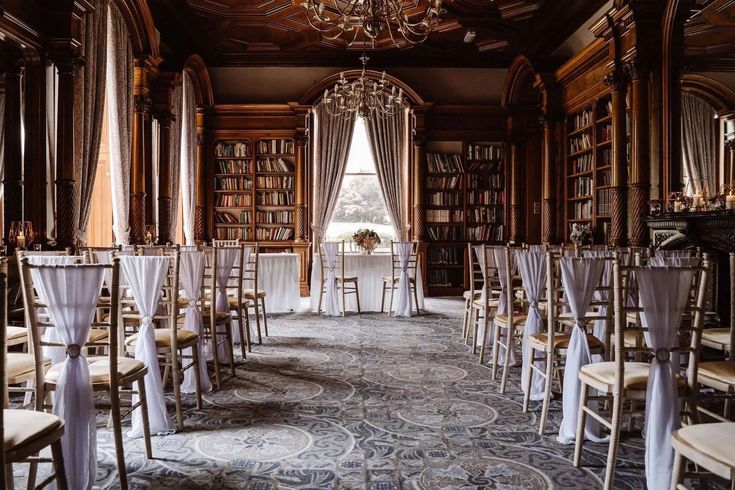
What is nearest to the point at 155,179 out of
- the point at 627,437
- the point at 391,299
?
the point at 391,299

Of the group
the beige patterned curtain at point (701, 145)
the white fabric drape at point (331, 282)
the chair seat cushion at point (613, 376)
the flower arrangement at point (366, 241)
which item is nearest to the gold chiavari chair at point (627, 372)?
the chair seat cushion at point (613, 376)

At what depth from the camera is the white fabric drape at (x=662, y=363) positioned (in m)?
2.21

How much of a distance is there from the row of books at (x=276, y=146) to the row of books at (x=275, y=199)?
780 mm

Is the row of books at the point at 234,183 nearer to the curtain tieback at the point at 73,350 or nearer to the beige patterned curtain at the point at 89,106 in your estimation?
the beige patterned curtain at the point at 89,106

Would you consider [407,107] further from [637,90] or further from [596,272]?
[596,272]

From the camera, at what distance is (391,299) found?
7.59m

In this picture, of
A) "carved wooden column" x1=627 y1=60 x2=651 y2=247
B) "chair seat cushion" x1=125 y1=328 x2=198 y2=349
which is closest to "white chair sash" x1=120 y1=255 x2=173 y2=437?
"chair seat cushion" x1=125 y1=328 x2=198 y2=349

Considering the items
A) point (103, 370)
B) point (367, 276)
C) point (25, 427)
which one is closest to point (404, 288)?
point (367, 276)

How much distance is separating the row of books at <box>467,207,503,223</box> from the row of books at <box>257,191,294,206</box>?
342 centimetres

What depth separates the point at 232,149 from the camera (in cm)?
1009

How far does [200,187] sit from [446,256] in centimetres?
475

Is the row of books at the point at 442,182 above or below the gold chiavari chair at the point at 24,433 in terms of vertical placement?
above

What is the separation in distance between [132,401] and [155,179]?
17.2 ft

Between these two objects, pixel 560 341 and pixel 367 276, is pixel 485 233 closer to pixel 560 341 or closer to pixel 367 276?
pixel 367 276
